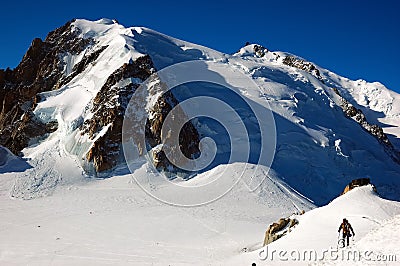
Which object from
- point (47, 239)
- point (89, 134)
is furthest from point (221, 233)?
point (89, 134)

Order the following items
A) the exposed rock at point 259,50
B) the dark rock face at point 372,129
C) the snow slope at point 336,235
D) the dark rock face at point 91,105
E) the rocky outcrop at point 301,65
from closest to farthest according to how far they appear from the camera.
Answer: the snow slope at point 336,235, the dark rock face at point 91,105, the dark rock face at point 372,129, the rocky outcrop at point 301,65, the exposed rock at point 259,50

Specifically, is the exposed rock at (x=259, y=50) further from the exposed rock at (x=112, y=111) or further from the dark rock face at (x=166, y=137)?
the dark rock face at (x=166, y=137)

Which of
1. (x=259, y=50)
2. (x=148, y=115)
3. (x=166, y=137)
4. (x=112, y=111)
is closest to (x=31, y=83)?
(x=112, y=111)

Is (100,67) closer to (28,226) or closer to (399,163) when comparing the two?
(28,226)

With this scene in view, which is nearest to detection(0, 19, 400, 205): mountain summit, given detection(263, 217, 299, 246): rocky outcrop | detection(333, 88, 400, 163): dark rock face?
detection(333, 88, 400, 163): dark rock face

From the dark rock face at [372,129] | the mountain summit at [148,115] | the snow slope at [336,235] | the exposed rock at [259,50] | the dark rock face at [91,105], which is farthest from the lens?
the exposed rock at [259,50]

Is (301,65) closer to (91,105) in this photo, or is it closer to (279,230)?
(91,105)

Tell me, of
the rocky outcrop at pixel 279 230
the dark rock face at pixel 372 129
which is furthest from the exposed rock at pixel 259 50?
the rocky outcrop at pixel 279 230

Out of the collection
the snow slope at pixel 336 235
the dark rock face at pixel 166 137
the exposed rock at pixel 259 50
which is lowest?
the snow slope at pixel 336 235
